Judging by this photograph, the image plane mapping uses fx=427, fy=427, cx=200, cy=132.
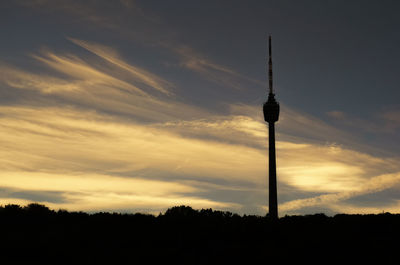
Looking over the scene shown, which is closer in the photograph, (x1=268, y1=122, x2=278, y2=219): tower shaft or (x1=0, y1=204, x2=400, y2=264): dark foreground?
(x1=0, y1=204, x2=400, y2=264): dark foreground

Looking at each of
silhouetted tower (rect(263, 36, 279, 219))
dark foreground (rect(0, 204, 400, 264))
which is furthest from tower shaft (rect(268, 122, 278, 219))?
dark foreground (rect(0, 204, 400, 264))

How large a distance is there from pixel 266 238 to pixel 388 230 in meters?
12.1

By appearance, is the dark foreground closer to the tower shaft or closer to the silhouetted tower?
the tower shaft

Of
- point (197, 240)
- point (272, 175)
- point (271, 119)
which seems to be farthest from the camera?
point (271, 119)

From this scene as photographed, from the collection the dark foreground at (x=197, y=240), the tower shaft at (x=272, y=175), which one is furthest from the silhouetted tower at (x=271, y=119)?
the dark foreground at (x=197, y=240)

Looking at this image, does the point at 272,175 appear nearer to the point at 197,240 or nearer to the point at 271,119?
the point at 271,119

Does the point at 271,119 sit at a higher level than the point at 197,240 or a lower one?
higher

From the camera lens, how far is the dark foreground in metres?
32.2

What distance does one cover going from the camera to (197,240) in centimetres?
3969

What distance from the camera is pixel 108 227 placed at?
1791 inches

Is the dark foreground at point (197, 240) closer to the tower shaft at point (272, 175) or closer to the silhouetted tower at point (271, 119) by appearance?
the tower shaft at point (272, 175)

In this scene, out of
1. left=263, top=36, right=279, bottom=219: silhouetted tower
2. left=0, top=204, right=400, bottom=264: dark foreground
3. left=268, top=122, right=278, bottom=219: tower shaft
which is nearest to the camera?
left=0, top=204, right=400, bottom=264: dark foreground

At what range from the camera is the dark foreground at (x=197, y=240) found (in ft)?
106

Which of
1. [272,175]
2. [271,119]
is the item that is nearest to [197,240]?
[272,175]
